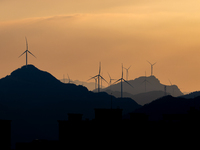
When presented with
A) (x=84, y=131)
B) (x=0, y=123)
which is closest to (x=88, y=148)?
(x=84, y=131)

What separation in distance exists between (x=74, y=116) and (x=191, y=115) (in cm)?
2723

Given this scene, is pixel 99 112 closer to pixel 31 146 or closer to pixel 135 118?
pixel 135 118

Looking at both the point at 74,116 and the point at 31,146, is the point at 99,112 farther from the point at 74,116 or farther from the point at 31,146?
the point at 31,146

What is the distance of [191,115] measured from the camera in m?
129

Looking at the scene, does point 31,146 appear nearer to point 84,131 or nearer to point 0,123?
point 84,131

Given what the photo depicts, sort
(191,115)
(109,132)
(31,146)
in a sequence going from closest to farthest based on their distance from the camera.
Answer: (31,146), (109,132), (191,115)

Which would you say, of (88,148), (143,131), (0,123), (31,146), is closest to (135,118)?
(143,131)

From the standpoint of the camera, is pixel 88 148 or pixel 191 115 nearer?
pixel 88 148

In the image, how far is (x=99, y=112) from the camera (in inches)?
4813

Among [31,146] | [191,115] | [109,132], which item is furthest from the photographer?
[191,115]

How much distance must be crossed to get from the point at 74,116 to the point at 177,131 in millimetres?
23180

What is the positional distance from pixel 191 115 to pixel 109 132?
862 inches

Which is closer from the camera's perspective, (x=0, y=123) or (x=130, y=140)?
(x=130, y=140)

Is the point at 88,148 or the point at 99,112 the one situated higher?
A: the point at 99,112
